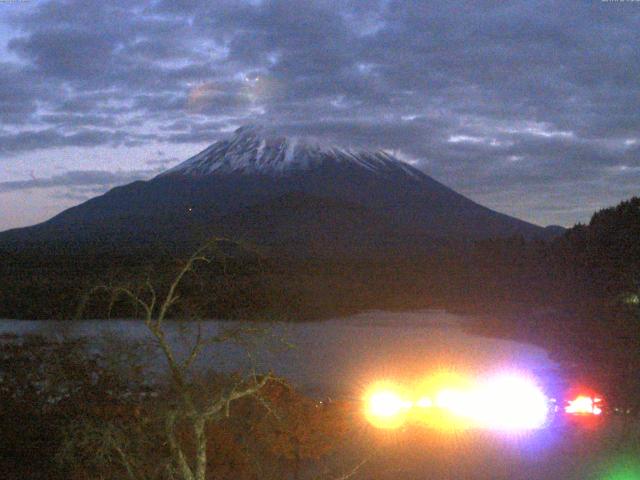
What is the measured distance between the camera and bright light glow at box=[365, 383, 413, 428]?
1010 centimetres

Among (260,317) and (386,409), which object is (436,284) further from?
(386,409)

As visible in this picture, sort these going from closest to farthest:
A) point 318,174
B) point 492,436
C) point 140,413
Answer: point 140,413
point 492,436
point 318,174

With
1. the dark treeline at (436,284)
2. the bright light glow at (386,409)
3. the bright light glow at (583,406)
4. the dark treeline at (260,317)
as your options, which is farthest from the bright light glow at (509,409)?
the dark treeline at (436,284)

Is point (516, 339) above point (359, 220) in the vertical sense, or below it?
below

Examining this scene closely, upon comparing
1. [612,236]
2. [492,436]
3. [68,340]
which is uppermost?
[612,236]

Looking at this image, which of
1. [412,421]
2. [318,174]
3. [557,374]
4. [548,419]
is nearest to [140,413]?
[412,421]

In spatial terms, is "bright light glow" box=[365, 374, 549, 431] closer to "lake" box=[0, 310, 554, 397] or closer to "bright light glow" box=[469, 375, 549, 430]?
"bright light glow" box=[469, 375, 549, 430]

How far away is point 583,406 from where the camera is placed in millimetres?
10797

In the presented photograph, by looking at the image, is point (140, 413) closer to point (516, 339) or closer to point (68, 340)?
point (68, 340)

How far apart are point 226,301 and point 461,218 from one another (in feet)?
167

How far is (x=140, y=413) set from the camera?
8.25 m

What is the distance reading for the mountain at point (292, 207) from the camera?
59.7 m

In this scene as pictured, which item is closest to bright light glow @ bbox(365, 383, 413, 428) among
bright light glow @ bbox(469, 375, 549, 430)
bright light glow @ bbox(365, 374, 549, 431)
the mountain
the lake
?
bright light glow @ bbox(365, 374, 549, 431)

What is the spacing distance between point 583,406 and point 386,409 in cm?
300
